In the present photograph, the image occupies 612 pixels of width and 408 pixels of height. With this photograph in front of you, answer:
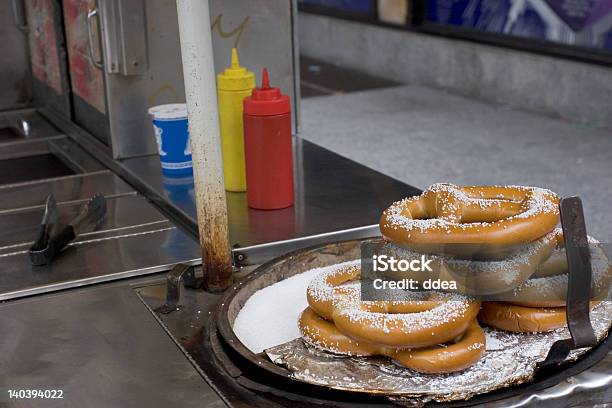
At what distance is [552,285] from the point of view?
1307 millimetres

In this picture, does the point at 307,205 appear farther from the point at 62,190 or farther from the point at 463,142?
the point at 463,142

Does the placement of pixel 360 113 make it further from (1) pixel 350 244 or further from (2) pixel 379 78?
(1) pixel 350 244

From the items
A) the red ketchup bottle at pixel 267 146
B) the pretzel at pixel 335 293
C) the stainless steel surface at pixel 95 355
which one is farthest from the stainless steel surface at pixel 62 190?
the pretzel at pixel 335 293

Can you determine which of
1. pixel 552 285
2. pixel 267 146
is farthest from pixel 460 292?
pixel 267 146

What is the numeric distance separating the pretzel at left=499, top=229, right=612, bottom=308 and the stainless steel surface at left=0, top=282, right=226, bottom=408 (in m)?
0.49

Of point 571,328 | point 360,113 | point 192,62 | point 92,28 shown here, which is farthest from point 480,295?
point 360,113

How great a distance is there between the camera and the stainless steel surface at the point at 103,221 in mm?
1995

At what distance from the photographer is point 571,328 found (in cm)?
121

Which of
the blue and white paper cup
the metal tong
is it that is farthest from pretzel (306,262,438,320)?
the blue and white paper cup

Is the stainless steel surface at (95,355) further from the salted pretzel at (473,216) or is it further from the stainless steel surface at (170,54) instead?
the stainless steel surface at (170,54)

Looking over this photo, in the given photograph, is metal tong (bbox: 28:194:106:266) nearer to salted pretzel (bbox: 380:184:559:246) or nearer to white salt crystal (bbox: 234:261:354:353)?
white salt crystal (bbox: 234:261:354:353)

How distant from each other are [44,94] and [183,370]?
2362 millimetres

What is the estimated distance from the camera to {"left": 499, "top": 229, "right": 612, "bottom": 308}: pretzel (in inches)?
→ 51.3

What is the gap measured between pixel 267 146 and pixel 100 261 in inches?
18.5
